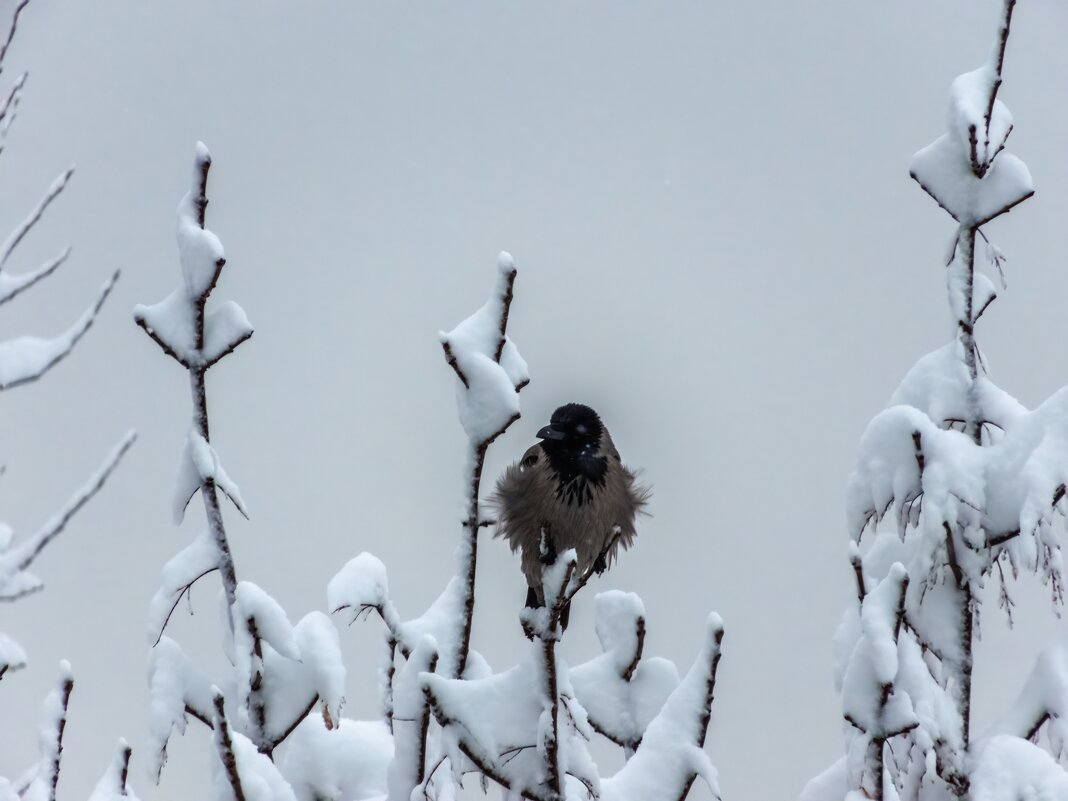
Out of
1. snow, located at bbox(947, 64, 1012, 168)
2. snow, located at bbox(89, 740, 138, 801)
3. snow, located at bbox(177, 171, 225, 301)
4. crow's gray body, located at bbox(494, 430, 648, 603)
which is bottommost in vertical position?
snow, located at bbox(89, 740, 138, 801)

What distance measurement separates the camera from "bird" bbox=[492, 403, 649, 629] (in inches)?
262

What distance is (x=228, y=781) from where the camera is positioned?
3010 mm

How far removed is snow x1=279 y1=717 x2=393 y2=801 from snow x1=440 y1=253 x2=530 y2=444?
139cm

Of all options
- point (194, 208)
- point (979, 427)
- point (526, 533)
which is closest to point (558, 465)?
point (526, 533)

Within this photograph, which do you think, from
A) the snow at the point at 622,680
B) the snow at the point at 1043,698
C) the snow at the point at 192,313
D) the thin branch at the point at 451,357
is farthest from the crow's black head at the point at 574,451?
the snow at the point at 192,313

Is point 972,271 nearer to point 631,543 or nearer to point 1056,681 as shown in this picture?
point 1056,681

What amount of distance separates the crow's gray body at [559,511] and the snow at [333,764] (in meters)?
2.40

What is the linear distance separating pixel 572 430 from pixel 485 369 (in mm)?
3886

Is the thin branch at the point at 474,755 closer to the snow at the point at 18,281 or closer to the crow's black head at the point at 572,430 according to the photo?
the snow at the point at 18,281

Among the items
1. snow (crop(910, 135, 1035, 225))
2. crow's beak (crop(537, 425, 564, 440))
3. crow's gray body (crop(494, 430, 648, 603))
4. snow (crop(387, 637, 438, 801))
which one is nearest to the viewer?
snow (crop(387, 637, 438, 801))

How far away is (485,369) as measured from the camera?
3236 mm

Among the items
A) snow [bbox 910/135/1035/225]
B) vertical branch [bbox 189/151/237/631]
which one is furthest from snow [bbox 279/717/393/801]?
snow [bbox 910/135/1035/225]

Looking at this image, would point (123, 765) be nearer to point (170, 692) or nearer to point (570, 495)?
point (170, 692)

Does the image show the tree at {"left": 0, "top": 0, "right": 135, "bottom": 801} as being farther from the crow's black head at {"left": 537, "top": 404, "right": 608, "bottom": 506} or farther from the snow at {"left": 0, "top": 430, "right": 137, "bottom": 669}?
→ the crow's black head at {"left": 537, "top": 404, "right": 608, "bottom": 506}
